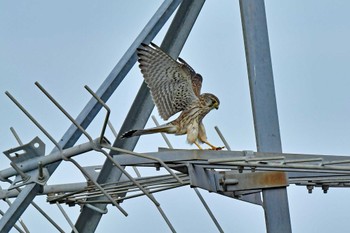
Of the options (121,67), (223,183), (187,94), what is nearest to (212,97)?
(187,94)

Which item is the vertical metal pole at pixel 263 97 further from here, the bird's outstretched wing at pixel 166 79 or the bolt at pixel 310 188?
the bolt at pixel 310 188

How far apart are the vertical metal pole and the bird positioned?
2.71 feet

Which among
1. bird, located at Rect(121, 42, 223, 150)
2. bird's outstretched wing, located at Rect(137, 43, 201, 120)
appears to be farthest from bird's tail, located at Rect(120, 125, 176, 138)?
bird's outstretched wing, located at Rect(137, 43, 201, 120)

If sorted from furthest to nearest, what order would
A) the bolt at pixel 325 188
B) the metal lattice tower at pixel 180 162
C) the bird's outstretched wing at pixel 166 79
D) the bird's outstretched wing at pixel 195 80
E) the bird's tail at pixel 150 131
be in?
the bolt at pixel 325 188 < the bird's outstretched wing at pixel 195 80 < the bird's outstretched wing at pixel 166 79 < the bird's tail at pixel 150 131 < the metal lattice tower at pixel 180 162

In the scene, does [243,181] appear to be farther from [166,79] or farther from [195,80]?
[195,80]

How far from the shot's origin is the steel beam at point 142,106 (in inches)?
363

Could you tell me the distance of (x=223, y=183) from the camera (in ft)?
24.0

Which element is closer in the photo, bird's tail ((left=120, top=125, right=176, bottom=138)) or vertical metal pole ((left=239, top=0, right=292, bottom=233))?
vertical metal pole ((left=239, top=0, right=292, bottom=233))

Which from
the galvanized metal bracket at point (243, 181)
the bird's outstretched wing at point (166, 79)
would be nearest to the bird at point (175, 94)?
the bird's outstretched wing at point (166, 79)

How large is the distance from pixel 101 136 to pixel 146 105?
221 cm

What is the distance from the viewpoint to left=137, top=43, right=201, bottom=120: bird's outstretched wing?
27.7ft

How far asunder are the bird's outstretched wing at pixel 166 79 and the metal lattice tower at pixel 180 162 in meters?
0.67

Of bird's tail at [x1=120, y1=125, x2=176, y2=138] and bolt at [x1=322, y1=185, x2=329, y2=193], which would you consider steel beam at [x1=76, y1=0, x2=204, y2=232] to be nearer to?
bird's tail at [x1=120, y1=125, x2=176, y2=138]

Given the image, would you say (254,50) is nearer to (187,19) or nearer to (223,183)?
(223,183)
